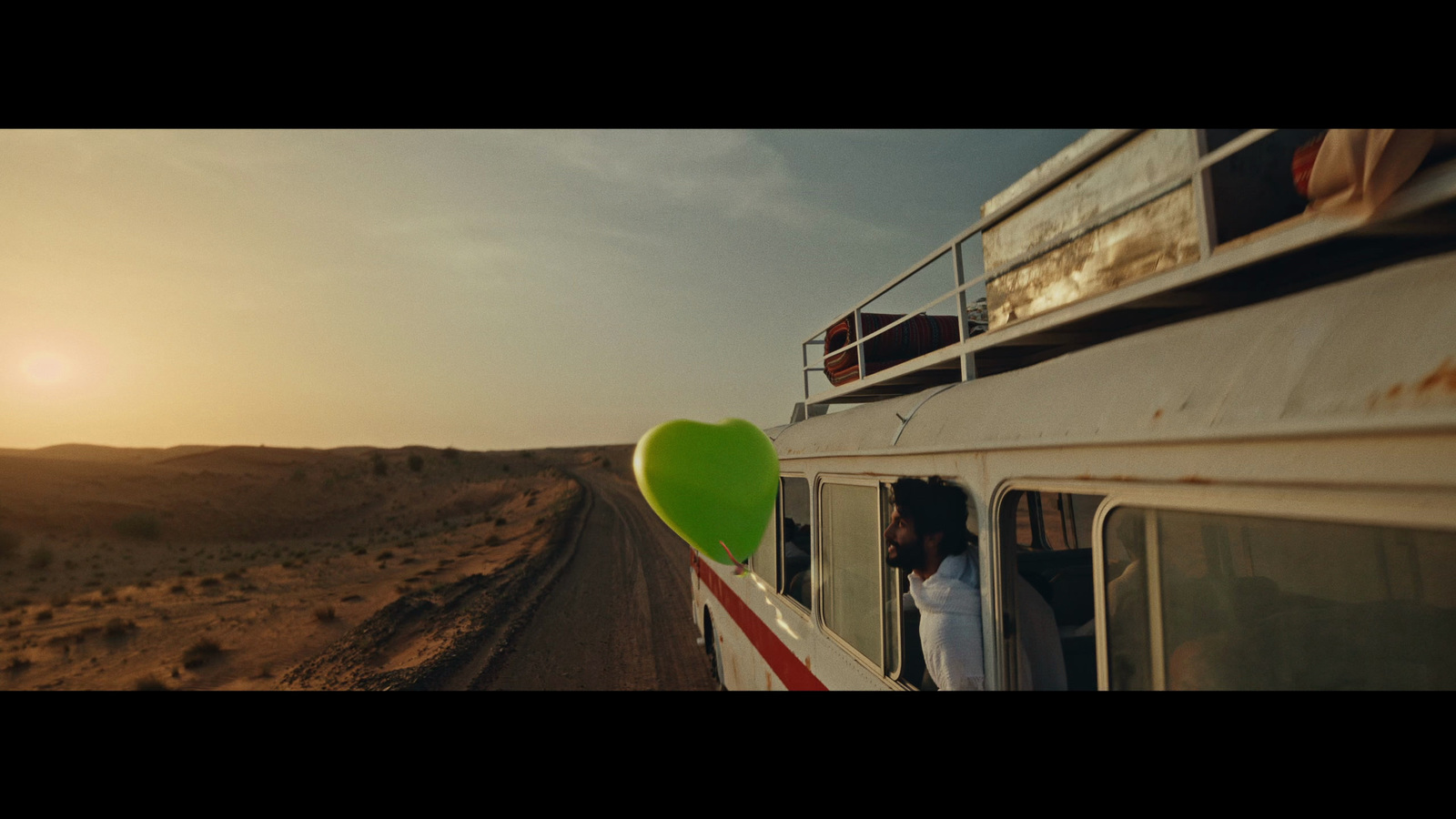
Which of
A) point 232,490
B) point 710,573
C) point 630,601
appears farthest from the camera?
point 232,490

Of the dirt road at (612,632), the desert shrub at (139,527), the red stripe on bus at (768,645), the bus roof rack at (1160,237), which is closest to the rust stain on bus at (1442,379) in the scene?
the bus roof rack at (1160,237)

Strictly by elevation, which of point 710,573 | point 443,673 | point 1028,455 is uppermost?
point 1028,455

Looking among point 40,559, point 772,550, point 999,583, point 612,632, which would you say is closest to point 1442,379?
point 999,583

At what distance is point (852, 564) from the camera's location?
310cm

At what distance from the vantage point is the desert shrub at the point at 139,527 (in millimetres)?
25500

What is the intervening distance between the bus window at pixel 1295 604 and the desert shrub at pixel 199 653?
42.5 ft

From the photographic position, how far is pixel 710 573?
22.2 feet

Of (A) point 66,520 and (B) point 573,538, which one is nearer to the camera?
(B) point 573,538

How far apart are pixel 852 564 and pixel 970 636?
38.1 inches

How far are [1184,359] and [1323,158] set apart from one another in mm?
780

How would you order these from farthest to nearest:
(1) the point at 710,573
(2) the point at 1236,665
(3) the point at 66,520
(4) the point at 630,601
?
(3) the point at 66,520 → (4) the point at 630,601 → (1) the point at 710,573 → (2) the point at 1236,665

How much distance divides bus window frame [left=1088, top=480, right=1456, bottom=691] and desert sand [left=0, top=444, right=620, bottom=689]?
766cm
